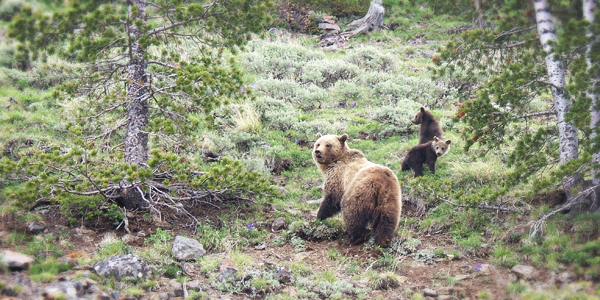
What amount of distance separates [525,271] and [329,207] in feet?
10.2

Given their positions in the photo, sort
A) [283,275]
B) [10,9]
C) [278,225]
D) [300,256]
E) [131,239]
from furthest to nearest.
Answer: [278,225]
[300,256]
[131,239]
[283,275]
[10,9]

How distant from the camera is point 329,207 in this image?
7613mm

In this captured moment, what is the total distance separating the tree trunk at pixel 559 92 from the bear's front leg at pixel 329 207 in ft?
10.8

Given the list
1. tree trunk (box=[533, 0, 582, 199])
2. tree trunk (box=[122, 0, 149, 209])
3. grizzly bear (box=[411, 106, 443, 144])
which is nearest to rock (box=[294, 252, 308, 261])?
tree trunk (box=[122, 0, 149, 209])

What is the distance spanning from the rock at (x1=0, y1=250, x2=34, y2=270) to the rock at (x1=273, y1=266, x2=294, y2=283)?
272cm

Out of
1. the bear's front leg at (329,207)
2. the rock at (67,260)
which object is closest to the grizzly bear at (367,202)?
the bear's front leg at (329,207)

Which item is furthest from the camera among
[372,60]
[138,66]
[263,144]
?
[372,60]

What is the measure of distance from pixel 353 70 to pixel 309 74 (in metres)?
1.68

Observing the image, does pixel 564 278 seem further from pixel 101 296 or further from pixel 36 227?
pixel 36 227

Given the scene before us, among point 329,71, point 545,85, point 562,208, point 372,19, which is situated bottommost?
point 562,208

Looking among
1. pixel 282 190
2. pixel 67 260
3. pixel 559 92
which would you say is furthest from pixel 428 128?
pixel 67 260

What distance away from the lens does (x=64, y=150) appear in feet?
27.8

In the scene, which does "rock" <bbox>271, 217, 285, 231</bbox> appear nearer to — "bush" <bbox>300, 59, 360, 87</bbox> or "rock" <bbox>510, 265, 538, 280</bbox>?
"rock" <bbox>510, 265, 538, 280</bbox>

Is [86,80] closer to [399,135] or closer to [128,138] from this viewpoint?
[128,138]
